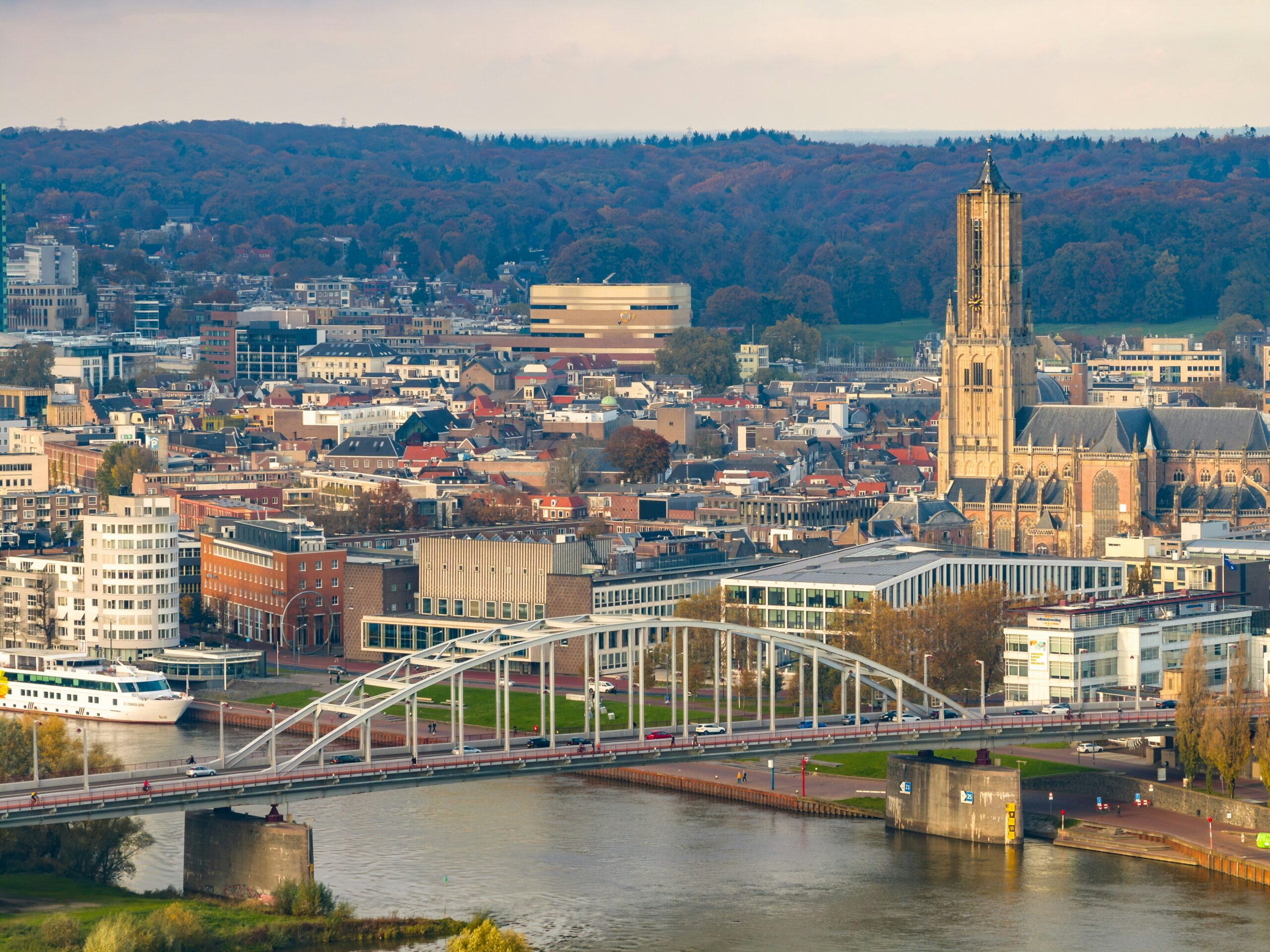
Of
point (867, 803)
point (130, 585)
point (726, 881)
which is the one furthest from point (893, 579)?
point (726, 881)

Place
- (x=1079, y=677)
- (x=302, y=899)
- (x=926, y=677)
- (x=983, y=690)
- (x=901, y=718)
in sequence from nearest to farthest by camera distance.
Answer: (x=302, y=899)
(x=901, y=718)
(x=983, y=690)
(x=1079, y=677)
(x=926, y=677)

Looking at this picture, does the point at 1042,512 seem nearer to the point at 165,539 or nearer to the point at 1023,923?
the point at 165,539

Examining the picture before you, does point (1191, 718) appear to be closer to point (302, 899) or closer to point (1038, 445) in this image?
point (302, 899)

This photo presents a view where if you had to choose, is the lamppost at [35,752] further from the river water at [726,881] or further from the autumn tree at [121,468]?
the autumn tree at [121,468]

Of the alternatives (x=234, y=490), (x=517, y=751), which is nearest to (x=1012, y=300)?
(x=234, y=490)

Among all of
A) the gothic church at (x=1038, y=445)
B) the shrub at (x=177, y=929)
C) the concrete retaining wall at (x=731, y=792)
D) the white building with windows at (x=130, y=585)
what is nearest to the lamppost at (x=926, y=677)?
the concrete retaining wall at (x=731, y=792)

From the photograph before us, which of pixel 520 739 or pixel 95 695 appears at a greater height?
pixel 520 739

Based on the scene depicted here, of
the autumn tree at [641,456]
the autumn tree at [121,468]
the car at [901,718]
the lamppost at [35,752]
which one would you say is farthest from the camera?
the autumn tree at [641,456]
